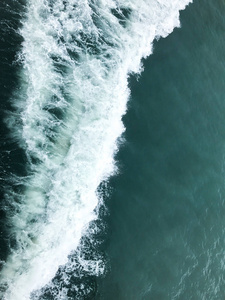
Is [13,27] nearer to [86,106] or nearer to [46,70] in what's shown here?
[46,70]

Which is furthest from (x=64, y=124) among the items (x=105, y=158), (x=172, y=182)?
(x=172, y=182)

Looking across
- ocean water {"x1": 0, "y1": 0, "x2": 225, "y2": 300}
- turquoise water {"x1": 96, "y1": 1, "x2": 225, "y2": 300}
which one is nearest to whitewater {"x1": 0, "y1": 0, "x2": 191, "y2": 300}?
ocean water {"x1": 0, "y1": 0, "x2": 225, "y2": 300}

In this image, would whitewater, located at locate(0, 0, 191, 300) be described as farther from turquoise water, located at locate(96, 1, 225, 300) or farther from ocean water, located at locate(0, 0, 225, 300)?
turquoise water, located at locate(96, 1, 225, 300)

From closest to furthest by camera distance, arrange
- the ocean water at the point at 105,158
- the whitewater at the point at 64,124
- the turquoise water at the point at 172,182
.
A: the whitewater at the point at 64,124, the ocean water at the point at 105,158, the turquoise water at the point at 172,182

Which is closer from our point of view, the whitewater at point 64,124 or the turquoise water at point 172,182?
the whitewater at point 64,124

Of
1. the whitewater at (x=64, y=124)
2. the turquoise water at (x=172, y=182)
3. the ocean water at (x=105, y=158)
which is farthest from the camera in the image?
the turquoise water at (x=172, y=182)

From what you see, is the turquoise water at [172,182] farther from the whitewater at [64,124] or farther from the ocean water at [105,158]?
the whitewater at [64,124]

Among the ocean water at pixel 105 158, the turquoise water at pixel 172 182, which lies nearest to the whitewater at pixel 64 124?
the ocean water at pixel 105 158
